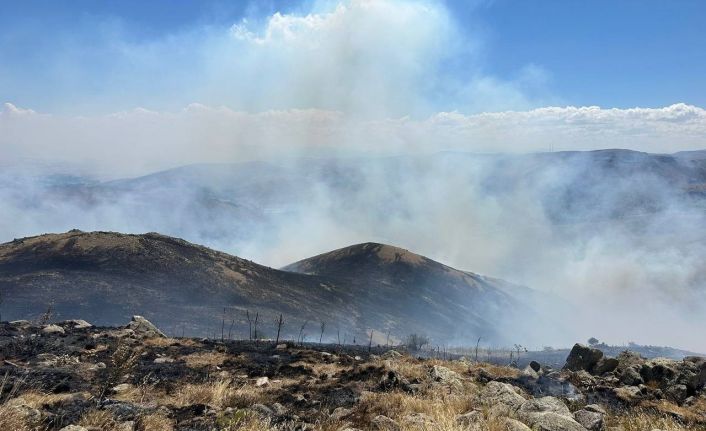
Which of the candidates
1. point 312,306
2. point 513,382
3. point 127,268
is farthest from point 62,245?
point 513,382

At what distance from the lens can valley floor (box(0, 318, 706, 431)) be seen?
370 inches

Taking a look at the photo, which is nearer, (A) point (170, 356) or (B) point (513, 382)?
(B) point (513, 382)

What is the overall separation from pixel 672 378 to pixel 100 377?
24846 millimetres

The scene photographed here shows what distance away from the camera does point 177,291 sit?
12200 centimetres

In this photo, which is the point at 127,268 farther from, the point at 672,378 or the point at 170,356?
the point at 672,378

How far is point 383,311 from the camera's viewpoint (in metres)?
164

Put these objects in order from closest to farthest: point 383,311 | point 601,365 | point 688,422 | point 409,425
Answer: point 409,425, point 688,422, point 601,365, point 383,311

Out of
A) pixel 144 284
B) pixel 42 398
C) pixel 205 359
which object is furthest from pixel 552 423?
pixel 144 284

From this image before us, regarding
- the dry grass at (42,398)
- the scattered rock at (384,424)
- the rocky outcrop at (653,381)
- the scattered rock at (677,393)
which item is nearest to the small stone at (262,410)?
the scattered rock at (384,424)

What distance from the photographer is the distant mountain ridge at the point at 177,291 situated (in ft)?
348

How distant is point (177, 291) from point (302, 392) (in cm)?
11637

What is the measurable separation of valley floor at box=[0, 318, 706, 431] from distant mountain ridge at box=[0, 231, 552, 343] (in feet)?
268

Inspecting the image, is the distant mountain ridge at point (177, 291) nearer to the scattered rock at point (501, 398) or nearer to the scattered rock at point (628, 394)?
the scattered rock at point (628, 394)

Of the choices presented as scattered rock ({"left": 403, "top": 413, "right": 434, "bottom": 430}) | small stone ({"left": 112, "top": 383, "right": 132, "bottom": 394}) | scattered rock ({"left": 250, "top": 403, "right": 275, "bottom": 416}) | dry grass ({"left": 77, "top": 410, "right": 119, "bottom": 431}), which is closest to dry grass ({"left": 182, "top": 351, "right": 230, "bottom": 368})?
small stone ({"left": 112, "top": 383, "right": 132, "bottom": 394})
